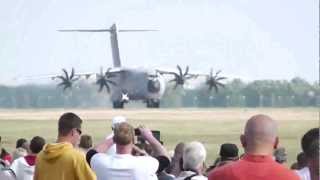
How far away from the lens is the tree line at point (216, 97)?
9425cm

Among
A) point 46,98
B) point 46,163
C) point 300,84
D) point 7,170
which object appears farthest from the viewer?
point 300,84

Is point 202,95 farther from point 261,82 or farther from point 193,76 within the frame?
point 261,82

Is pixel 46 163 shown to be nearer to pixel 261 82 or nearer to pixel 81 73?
pixel 81 73

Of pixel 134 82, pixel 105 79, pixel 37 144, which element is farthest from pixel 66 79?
pixel 37 144

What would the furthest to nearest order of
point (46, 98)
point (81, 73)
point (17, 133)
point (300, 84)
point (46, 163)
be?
point (300, 84), point (46, 98), point (81, 73), point (17, 133), point (46, 163)

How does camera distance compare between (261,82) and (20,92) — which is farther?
(261,82)

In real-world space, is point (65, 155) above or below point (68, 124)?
below

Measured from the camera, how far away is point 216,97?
104 metres

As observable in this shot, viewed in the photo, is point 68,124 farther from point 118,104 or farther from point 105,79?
point 105,79

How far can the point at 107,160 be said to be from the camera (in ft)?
24.9

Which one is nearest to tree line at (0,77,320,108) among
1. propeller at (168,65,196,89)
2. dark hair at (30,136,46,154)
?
propeller at (168,65,196,89)

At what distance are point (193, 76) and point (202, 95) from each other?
8025mm

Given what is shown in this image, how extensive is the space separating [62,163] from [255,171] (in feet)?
7.36

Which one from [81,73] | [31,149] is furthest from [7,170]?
[81,73]
